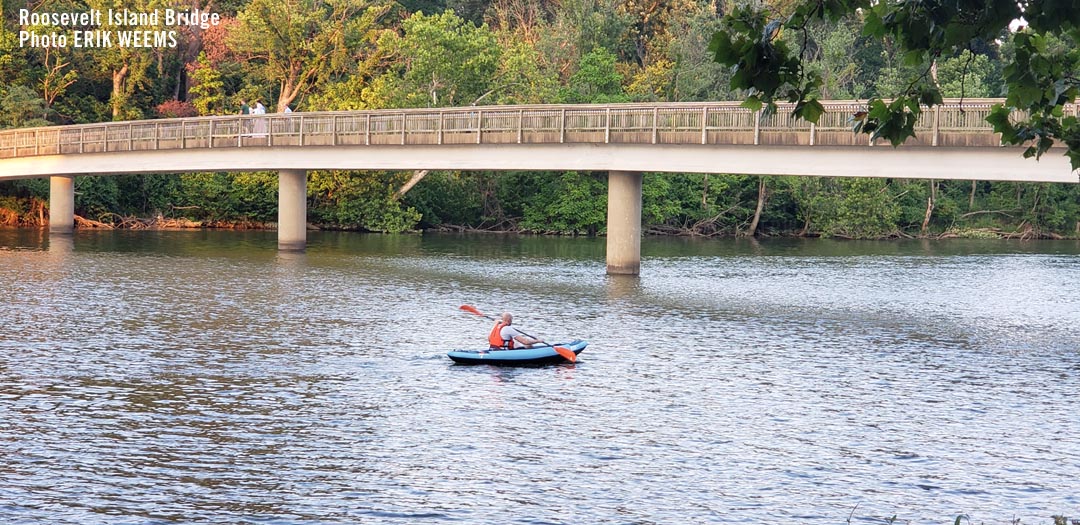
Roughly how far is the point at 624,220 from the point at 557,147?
3643 mm

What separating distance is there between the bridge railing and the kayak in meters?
11.6

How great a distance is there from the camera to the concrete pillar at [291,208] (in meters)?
63.8

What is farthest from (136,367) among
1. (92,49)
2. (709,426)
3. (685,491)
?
(92,49)

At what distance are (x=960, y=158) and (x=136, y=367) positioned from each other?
25.4 m

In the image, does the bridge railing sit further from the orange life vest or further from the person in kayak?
the orange life vest

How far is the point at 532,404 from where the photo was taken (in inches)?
959

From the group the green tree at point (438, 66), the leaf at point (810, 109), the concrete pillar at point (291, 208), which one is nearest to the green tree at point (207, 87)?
the green tree at point (438, 66)

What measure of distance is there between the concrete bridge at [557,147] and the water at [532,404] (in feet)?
13.4

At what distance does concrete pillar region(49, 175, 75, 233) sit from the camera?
74688 mm

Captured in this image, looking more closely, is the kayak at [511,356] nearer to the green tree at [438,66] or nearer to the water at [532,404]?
the water at [532,404]

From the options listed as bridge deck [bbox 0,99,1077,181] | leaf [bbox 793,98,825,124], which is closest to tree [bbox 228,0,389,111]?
bridge deck [bbox 0,99,1077,181]

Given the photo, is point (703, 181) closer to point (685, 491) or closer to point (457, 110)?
point (457, 110)

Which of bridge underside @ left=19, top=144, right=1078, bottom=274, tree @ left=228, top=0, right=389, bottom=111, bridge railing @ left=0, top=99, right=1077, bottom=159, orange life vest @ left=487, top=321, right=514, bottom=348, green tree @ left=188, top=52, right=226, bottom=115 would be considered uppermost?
tree @ left=228, top=0, right=389, bottom=111

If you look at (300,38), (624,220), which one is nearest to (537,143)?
(624,220)
